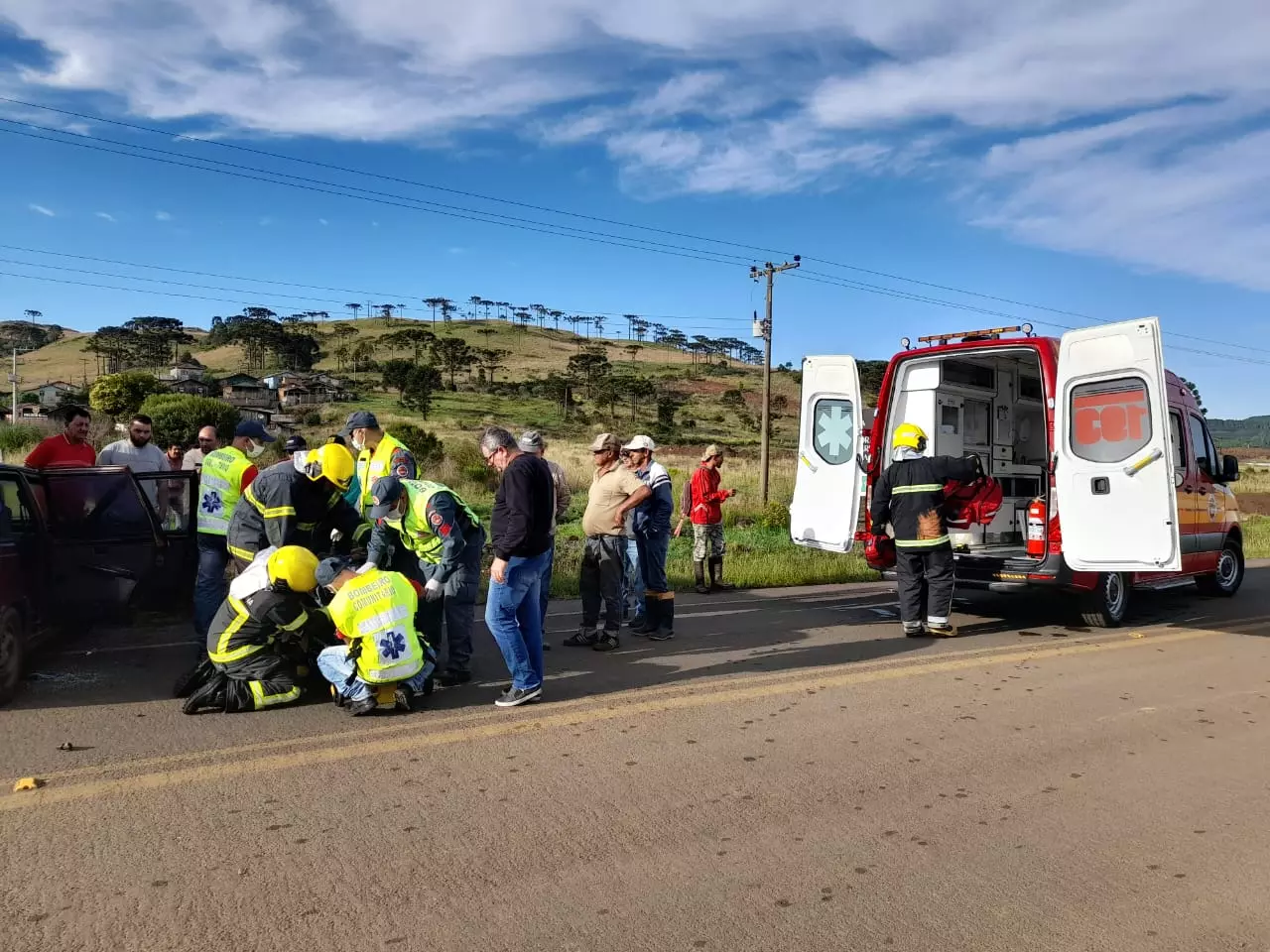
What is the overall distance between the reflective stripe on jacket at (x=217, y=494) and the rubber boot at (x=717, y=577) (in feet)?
17.6

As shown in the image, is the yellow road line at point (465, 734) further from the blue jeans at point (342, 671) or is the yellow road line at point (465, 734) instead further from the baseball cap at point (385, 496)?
the baseball cap at point (385, 496)

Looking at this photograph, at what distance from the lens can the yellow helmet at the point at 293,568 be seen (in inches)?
209

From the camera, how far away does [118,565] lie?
6.35 meters

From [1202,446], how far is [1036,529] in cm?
299

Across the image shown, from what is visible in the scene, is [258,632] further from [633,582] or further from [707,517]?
[707,517]

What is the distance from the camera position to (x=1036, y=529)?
27.5 feet

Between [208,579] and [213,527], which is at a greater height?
[213,527]

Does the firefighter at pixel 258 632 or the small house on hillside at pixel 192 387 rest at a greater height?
the small house on hillside at pixel 192 387

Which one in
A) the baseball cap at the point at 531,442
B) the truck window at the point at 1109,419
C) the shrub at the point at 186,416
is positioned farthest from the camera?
the shrub at the point at 186,416

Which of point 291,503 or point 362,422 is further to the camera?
point 362,422

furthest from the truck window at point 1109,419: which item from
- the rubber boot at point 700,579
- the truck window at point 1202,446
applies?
the rubber boot at point 700,579

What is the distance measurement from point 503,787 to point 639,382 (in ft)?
240

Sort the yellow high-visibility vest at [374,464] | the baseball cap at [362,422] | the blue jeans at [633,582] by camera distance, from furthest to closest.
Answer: the blue jeans at [633,582] → the baseball cap at [362,422] → the yellow high-visibility vest at [374,464]

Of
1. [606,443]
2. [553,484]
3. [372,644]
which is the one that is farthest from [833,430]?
[372,644]
